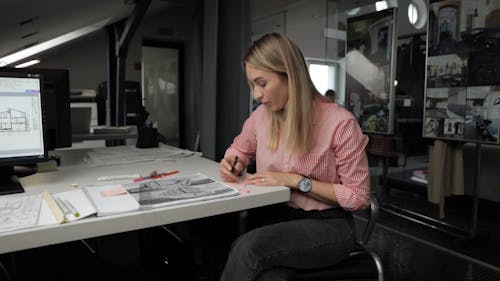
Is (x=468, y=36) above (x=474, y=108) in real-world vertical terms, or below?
above

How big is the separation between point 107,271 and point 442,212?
275 cm

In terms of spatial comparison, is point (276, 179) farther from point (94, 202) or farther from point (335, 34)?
point (335, 34)

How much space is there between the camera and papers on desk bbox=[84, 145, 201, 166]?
1665mm

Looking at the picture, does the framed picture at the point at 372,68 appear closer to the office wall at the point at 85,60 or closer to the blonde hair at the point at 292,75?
the blonde hair at the point at 292,75

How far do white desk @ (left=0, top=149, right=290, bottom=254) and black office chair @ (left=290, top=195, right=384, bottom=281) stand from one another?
240 mm

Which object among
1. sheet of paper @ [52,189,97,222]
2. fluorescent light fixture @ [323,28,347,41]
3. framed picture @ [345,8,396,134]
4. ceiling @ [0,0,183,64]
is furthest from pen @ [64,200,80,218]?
fluorescent light fixture @ [323,28,347,41]

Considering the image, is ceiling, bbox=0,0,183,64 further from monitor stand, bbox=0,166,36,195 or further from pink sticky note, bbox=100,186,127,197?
pink sticky note, bbox=100,186,127,197

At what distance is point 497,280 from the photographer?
7.70 ft

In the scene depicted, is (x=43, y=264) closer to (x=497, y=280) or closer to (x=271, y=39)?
(x=271, y=39)

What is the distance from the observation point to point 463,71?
2885 mm

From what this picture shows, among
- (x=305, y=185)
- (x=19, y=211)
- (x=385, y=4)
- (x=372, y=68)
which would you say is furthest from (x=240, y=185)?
(x=385, y=4)

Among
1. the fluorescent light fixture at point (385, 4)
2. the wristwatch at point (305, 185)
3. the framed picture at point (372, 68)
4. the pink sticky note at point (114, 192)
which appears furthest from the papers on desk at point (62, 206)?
the fluorescent light fixture at point (385, 4)

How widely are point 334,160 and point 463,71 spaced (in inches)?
85.8

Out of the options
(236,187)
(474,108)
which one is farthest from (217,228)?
(474,108)
